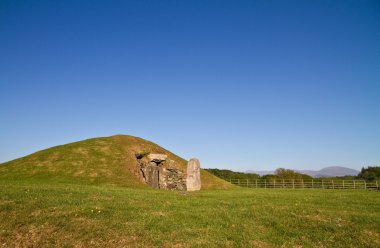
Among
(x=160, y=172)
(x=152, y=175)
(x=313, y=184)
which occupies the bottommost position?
(x=313, y=184)

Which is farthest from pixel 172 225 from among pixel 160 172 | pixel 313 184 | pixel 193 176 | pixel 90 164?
pixel 313 184

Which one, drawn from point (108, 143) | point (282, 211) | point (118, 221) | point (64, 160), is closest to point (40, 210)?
point (118, 221)

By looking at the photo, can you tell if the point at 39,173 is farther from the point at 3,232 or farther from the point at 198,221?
the point at 198,221

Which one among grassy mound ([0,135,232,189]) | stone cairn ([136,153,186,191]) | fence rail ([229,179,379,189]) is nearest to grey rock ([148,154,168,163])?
Answer: stone cairn ([136,153,186,191])

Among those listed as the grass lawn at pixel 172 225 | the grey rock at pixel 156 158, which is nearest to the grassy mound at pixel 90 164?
the grey rock at pixel 156 158

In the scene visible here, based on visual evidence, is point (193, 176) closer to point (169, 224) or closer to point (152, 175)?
point (152, 175)

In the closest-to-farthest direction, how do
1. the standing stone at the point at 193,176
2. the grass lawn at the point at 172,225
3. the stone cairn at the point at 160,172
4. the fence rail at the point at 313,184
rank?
the grass lawn at the point at 172,225
the standing stone at the point at 193,176
the stone cairn at the point at 160,172
the fence rail at the point at 313,184

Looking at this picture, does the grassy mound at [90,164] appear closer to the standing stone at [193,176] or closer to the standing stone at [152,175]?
the standing stone at [152,175]

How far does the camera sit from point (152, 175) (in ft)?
126

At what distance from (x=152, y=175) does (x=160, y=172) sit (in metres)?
3.13

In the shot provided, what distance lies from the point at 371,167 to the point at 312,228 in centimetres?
A: 10451

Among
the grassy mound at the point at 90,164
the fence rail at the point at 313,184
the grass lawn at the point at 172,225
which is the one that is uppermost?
the grassy mound at the point at 90,164

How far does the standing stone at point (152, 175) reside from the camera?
38312 millimetres

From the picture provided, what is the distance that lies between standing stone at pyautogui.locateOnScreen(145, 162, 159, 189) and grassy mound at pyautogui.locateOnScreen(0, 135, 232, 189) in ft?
4.94
